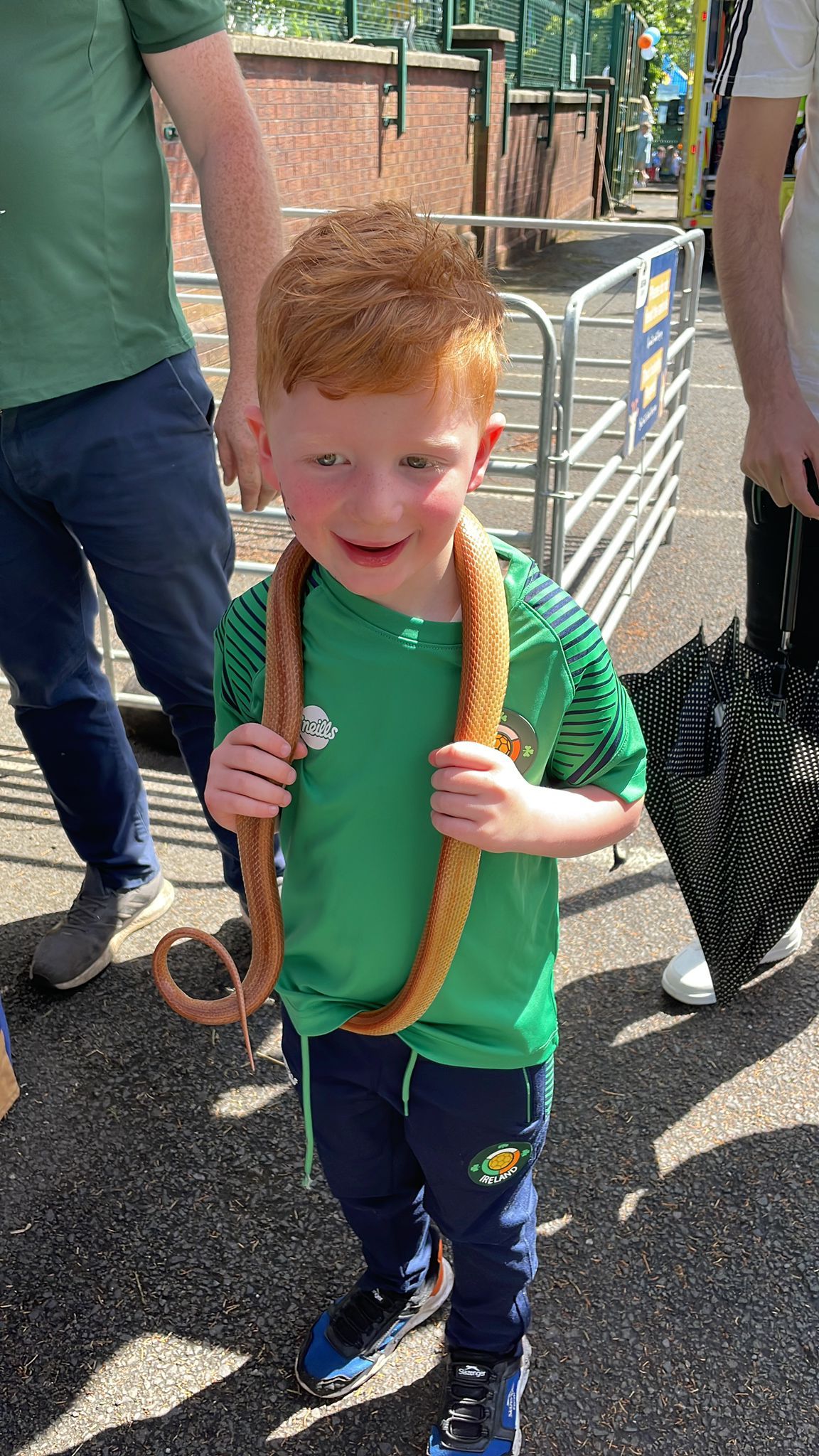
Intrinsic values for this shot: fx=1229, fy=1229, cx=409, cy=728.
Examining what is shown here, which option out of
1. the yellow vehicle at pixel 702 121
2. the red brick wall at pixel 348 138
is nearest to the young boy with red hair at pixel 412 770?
the red brick wall at pixel 348 138

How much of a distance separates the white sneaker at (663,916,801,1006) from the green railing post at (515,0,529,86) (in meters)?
16.7

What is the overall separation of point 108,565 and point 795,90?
4.83ft

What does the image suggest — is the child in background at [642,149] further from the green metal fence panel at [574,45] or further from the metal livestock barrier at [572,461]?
the metal livestock barrier at [572,461]

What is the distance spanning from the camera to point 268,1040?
2.63 m

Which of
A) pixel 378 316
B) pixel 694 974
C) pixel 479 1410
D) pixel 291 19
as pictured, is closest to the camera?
pixel 378 316

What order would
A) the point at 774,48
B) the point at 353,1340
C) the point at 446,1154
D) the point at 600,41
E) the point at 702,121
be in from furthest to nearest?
the point at 600,41 → the point at 702,121 → the point at 774,48 → the point at 353,1340 → the point at 446,1154

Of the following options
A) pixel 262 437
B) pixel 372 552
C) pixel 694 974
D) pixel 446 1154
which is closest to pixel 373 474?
pixel 372 552

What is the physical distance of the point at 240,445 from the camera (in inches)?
90.0

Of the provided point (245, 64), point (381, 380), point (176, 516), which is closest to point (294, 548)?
point (381, 380)

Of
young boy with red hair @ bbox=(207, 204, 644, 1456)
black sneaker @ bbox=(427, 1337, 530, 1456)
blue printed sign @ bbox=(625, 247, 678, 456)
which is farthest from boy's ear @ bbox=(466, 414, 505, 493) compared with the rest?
blue printed sign @ bbox=(625, 247, 678, 456)

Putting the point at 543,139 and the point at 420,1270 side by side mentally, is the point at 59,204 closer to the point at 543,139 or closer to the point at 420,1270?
the point at 420,1270

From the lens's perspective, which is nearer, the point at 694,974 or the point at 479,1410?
the point at 479,1410

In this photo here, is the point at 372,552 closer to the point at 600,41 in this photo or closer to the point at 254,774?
the point at 254,774

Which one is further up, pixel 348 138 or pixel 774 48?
pixel 774 48
